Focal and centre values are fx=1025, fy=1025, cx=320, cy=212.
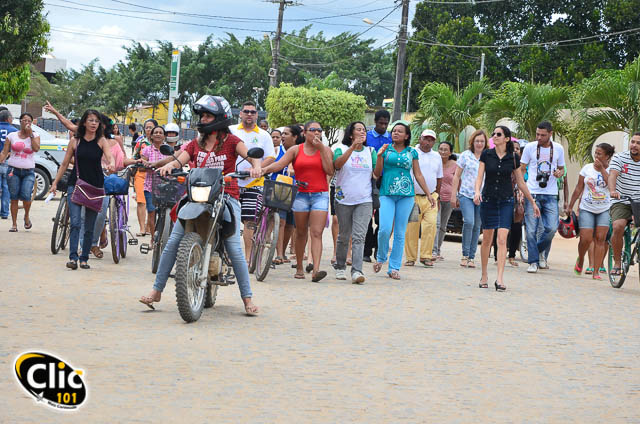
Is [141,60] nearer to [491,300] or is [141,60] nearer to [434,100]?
[434,100]

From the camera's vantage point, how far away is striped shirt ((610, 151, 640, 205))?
12953 mm

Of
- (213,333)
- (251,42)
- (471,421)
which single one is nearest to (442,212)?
(213,333)

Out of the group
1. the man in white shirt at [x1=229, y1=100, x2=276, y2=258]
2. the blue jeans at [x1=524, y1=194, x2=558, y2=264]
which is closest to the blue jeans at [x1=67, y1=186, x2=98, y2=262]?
the man in white shirt at [x1=229, y1=100, x2=276, y2=258]

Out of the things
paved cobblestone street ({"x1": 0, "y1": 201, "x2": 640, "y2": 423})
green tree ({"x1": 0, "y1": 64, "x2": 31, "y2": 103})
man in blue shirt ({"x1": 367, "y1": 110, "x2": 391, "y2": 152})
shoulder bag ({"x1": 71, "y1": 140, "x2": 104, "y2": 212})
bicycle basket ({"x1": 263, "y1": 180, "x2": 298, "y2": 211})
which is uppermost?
green tree ({"x1": 0, "y1": 64, "x2": 31, "y2": 103})

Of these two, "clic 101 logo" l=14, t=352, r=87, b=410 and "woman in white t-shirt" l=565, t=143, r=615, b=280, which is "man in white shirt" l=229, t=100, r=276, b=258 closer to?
"woman in white t-shirt" l=565, t=143, r=615, b=280

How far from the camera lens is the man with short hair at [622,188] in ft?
42.5

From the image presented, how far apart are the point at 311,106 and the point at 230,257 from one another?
2189 inches

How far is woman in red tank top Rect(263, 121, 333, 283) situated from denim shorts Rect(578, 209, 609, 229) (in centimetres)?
438

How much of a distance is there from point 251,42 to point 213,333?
A: 86365mm

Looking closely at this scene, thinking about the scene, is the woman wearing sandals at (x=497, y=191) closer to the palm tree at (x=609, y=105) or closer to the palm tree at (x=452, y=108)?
the palm tree at (x=609, y=105)

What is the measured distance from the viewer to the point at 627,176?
42.8 ft

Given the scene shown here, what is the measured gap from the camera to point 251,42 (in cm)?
9256

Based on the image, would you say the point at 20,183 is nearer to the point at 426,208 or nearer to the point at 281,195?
the point at 426,208

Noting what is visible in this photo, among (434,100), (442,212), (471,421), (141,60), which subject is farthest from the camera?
(141,60)
